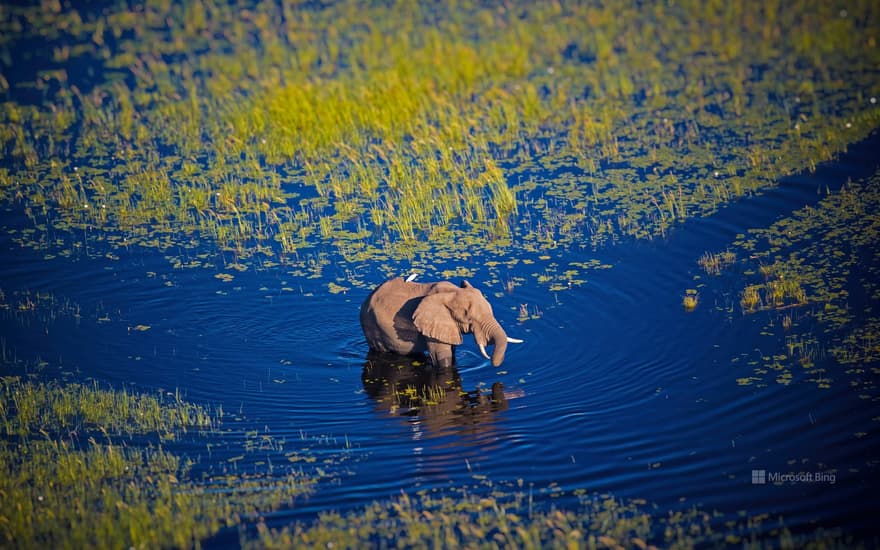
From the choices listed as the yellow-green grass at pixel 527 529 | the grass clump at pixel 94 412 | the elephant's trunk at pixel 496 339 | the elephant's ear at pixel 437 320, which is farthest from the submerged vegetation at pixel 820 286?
the grass clump at pixel 94 412

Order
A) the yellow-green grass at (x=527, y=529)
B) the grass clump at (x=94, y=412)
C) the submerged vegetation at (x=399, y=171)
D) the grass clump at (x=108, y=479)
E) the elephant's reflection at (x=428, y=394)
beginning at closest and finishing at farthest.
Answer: the yellow-green grass at (x=527, y=529) → the grass clump at (x=108, y=479) → the submerged vegetation at (x=399, y=171) → the grass clump at (x=94, y=412) → the elephant's reflection at (x=428, y=394)

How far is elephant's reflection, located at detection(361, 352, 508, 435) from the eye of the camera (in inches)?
486

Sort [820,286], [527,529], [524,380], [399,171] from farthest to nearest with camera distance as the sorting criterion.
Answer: [399,171] < [820,286] < [524,380] < [527,529]

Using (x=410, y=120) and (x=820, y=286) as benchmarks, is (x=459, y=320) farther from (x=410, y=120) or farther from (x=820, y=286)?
(x=410, y=120)

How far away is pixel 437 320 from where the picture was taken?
1302 cm

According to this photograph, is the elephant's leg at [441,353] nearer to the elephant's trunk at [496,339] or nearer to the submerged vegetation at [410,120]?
the elephant's trunk at [496,339]

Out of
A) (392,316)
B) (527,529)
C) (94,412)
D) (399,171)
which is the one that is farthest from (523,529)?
(399,171)

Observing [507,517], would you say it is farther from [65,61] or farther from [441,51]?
[65,61]

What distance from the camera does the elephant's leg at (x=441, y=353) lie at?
13273 mm

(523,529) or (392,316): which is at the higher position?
(392,316)

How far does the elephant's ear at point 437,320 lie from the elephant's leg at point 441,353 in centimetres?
16

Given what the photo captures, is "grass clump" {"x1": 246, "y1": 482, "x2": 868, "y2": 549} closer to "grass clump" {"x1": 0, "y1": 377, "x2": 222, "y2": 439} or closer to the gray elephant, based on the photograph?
"grass clump" {"x1": 0, "y1": 377, "x2": 222, "y2": 439}

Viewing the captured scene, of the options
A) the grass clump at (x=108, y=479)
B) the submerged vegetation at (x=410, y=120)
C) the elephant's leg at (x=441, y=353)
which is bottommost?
the grass clump at (x=108, y=479)

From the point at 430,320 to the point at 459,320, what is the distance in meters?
0.33
